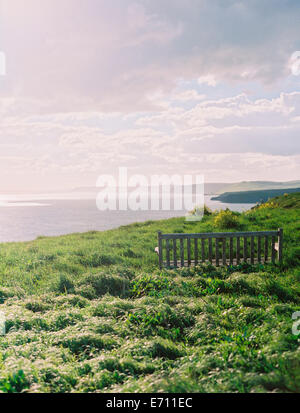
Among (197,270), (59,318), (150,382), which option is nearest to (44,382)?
(150,382)

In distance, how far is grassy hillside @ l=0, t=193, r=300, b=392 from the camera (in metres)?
3.38

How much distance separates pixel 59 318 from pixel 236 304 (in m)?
3.70

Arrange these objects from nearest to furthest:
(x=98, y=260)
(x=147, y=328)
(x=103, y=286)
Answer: (x=147, y=328) < (x=103, y=286) < (x=98, y=260)

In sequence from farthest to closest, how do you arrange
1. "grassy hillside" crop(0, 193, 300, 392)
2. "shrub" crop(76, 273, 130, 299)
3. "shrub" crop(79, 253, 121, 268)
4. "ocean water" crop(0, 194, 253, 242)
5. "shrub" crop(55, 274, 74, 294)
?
"ocean water" crop(0, 194, 253, 242)
"shrub" crop(79, 253, 121, 268)
"shrub" crop(55, 274, 74, 294)
"shrub" crop(76, 273, 130, 299)
"grassy hillside" crop(0, 193, 300, 392)

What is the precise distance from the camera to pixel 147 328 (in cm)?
497

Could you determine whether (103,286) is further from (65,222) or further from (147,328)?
(65,222)

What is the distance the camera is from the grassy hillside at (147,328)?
338 cm

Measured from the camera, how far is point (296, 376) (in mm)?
3121

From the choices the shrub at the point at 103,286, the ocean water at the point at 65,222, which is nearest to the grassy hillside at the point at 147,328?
the shrub at the point at 103,286

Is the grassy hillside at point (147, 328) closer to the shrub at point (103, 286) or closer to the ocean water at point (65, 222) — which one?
the shrub at point (103, 286)

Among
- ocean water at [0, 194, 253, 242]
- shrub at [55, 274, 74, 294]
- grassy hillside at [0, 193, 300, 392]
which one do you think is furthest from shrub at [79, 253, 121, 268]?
ocean water at [0, 194, 253, 242]

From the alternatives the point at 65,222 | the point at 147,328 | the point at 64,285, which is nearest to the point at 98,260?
the point at 64,285

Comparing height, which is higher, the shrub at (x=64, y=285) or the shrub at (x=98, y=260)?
the shrub at (x=98, y=260)

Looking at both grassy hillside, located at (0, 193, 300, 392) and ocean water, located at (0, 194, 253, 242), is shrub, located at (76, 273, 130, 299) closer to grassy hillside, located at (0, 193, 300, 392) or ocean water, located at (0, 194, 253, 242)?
grassy hillside, located at (0, 193, 300, 392)
